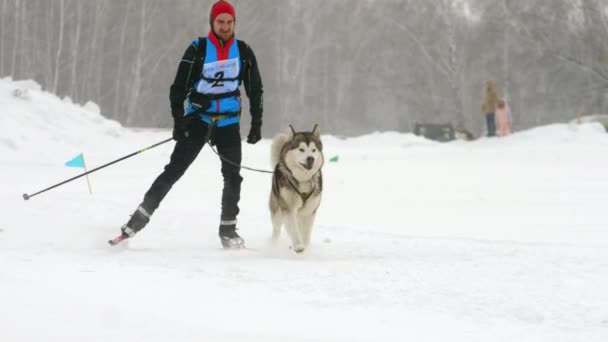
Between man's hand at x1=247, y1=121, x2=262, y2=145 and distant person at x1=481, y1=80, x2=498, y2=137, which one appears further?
distant person at x1=481, y1=80, x2=498, y2=137

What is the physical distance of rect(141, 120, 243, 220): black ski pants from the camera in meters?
4.09

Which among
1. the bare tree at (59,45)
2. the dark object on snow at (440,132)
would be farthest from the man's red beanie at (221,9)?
the bare tree at (59,45)

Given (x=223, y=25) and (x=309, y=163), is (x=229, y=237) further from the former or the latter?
(x=223, y=25)

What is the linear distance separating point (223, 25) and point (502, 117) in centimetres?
1548

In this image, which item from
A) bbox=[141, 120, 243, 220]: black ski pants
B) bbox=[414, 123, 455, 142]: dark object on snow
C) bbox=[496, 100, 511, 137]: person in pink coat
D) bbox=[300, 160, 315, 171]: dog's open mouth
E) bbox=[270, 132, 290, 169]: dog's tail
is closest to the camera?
bbox=[300, 160, 315, 171]: dog's open mouth

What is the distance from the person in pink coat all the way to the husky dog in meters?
14.9

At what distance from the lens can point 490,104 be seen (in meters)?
17.9

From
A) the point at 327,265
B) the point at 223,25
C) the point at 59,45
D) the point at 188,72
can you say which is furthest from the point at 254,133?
the point at 59,45

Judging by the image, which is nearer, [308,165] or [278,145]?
[308,165]

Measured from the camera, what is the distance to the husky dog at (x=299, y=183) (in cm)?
407

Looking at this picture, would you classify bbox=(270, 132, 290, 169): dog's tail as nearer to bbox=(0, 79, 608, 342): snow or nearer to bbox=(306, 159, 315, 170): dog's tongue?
bbox=(306, 159, 315, 170): dog's tongue

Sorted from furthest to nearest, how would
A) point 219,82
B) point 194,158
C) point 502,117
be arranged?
point 502,117 < point 194,158 < point 219,82

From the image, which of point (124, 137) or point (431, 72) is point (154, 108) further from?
point (124, 137)

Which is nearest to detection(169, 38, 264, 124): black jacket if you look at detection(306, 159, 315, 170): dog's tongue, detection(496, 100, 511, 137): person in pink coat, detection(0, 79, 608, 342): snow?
detection(306, 159, 315, 170): dog's tongue
